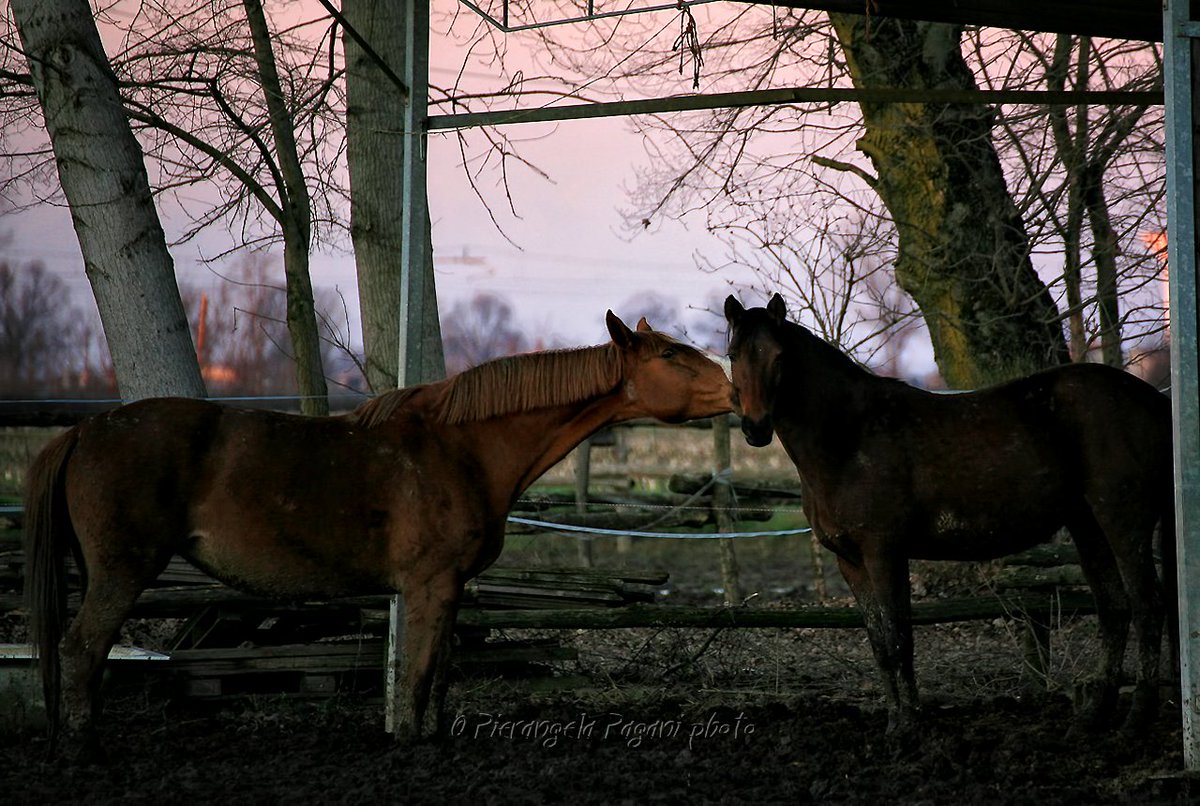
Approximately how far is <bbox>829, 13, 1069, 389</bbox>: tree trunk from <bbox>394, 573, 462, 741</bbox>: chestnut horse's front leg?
5.67 meters

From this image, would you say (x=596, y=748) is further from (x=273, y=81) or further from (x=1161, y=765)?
(x=273, y=81)

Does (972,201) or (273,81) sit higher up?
(273,81)

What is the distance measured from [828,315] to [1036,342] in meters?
1.70

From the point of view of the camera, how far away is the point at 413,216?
591 cm

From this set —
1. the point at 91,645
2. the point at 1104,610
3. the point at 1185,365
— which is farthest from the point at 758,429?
the point at 91,645

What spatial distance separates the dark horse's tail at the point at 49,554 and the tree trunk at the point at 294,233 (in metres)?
3.49

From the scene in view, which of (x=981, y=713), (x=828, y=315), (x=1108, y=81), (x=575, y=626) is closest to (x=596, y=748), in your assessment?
(x=575, y=626)

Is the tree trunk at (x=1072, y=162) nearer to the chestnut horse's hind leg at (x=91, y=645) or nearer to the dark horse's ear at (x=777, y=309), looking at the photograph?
the dark horse's ear at (x=777, y=309)

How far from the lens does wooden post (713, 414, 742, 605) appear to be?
32.4 feet

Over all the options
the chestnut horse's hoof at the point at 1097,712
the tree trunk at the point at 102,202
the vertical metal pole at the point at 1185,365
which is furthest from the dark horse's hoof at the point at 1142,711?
the tree trunk at the point at 102,202

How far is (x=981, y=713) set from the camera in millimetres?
5750

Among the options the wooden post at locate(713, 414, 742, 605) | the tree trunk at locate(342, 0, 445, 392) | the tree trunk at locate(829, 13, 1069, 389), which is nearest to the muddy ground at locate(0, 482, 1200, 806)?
the tree trunk at locate(342, 0, 445, 392)

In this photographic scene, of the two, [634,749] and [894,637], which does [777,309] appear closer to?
[894,637]

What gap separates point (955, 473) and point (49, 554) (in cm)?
389
